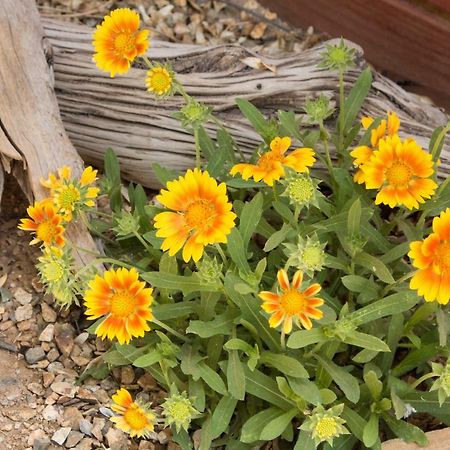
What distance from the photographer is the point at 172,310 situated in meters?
2.04


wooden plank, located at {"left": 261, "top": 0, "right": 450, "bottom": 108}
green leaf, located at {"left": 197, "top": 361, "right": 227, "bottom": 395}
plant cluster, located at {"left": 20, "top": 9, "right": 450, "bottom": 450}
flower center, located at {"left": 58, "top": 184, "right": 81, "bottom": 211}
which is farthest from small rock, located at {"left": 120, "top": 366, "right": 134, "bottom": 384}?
wooden plank, located at {"left": 261, "top": 0, "right": 450, "bottom": 108}

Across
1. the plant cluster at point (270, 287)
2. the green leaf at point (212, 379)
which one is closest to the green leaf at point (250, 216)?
the plant cluster at point (270, 287)

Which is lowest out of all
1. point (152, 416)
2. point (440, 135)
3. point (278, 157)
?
point (152, 416)

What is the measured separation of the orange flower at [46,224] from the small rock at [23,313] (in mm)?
363

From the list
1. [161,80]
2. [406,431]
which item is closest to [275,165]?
[161,80]

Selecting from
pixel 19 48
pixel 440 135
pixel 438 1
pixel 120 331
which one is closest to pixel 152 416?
pixel 120 331

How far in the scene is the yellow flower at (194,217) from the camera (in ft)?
5.63

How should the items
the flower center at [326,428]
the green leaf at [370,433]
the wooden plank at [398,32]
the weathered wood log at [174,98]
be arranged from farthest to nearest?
the wooden plank at [398,32] → the weathered wood log at [174,98] → the green leaf at [370,433] → the flower center at [326,428]

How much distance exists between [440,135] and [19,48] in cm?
119

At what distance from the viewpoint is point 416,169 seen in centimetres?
183

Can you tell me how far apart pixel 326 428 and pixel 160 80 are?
88 cm

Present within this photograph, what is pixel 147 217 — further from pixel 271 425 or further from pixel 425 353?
pixel 425 353

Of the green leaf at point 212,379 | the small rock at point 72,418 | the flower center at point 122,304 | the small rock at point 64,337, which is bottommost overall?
the small rock at point 72,418

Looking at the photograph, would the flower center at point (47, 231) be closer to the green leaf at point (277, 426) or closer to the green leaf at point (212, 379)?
the green leaf at point (212, 379)
